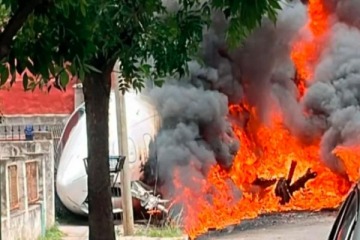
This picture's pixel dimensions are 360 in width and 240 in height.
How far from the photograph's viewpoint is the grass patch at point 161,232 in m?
13.0

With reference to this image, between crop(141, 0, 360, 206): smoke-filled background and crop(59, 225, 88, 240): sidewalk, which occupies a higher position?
crop(141, 0, 360, 206): smoke-filled background

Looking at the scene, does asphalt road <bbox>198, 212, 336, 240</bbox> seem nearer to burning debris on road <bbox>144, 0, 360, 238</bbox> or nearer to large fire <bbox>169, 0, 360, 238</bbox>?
large fire <bbox>169, 0, 360, 238</bbox>

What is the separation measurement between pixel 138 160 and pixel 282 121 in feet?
11.3

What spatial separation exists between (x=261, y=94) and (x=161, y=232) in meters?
Result: 5.15

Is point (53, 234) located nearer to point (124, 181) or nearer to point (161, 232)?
point (124, 181)

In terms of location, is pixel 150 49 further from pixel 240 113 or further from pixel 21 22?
pixel 240 113

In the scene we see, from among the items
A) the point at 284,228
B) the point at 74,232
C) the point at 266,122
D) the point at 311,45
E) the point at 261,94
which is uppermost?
the point at 311,45

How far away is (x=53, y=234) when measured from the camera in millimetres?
13211

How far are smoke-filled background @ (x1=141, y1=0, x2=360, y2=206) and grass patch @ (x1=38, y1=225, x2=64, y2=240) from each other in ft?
8.69

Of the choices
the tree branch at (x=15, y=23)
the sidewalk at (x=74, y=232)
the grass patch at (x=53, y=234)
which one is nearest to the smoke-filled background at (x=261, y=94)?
the sidewalk at (x=74, y=232)

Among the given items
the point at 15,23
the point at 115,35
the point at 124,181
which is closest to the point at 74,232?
the point at 124,181

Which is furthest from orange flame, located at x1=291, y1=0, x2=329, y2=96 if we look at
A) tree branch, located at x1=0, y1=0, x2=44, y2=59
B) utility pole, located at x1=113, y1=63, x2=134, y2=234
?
tree branch, located at x1=0, y1=0, x2=44, y2=59

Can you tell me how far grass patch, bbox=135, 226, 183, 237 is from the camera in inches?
513

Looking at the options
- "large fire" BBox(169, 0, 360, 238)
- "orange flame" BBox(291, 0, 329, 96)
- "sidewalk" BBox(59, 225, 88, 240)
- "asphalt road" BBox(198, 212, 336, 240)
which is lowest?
"asphalt road" BBox(198, 212, 336, 240)
